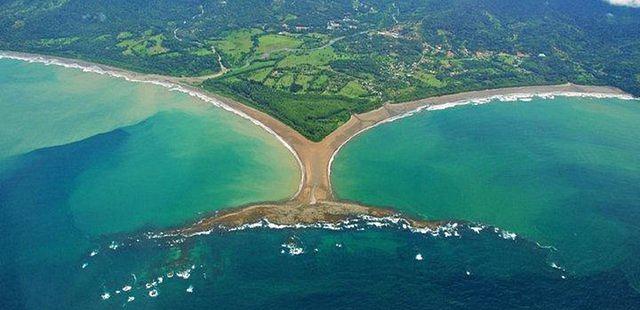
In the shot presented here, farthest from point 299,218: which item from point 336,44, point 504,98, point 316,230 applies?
point 336,44

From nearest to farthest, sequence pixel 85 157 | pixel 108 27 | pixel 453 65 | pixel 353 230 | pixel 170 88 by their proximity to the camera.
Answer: pixel 353 230 < pixel 85 157 < pixel 170 88 < pixel 453 65 < pixel 108 27

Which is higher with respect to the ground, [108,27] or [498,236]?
[108,27]

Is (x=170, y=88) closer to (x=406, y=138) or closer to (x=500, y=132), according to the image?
(x=406, y=138)

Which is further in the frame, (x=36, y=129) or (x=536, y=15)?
(x=536, y=15)

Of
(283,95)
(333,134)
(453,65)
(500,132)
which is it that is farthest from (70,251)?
(453,65)

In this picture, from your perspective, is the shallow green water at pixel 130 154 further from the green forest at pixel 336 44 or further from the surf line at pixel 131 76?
the green forest at pixel 336 44

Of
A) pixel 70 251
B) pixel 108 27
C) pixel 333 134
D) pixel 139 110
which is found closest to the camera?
pixel 70 251
